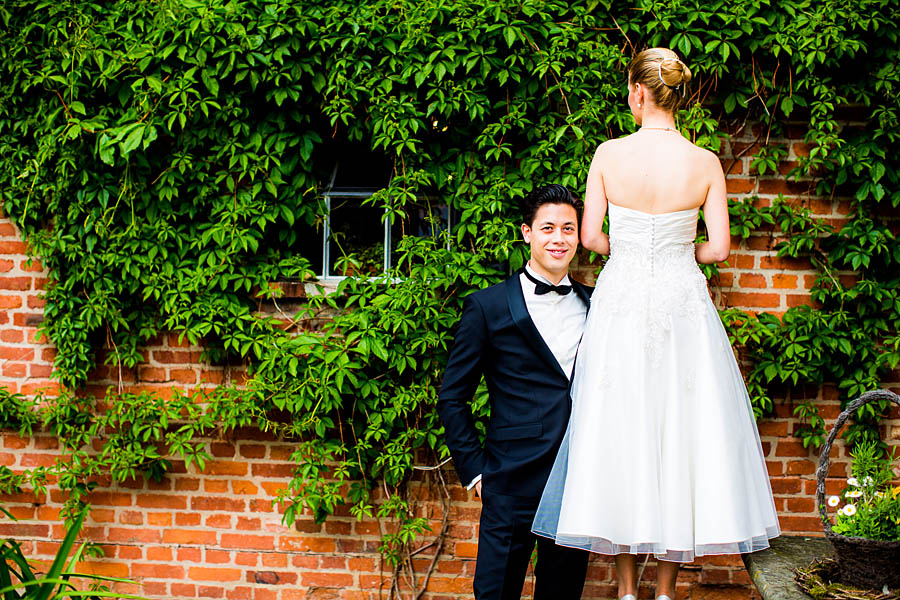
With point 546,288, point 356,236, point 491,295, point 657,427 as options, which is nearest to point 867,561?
point 657,427

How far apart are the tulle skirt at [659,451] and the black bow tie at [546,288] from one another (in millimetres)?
189

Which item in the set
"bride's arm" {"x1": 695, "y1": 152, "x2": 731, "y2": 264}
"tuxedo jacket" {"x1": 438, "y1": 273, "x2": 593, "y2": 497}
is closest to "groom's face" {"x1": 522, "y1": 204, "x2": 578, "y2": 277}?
"tuxedo jacket" {"x1": 438, "y1": 273, "x2": 593, "y2": 497}

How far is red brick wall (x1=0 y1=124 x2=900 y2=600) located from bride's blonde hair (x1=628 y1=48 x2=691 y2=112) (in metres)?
1.11

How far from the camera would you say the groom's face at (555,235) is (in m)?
2.57

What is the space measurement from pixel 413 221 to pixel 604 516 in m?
1.83

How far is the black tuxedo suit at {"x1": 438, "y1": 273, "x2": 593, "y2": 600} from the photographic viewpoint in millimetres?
2547

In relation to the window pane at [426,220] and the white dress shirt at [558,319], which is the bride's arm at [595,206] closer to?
the white dress shirt at [558,319]

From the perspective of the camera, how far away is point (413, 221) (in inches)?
143

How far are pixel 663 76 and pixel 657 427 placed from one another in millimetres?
1178

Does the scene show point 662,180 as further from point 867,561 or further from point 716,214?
point 867,561

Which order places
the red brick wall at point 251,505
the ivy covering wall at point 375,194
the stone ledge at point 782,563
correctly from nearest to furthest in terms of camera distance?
1. the stone ledge at point 782,563
2. the ivy covering wall at point 375,194
3. the red brick wall at point 251,505

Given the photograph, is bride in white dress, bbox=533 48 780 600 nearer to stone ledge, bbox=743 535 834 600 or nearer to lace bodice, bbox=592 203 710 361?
lace bodice, bbox=592 203 710 361

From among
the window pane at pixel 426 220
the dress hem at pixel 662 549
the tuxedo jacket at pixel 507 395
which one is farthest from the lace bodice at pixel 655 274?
the window pane at pixel 426 220

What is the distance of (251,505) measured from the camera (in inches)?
143
